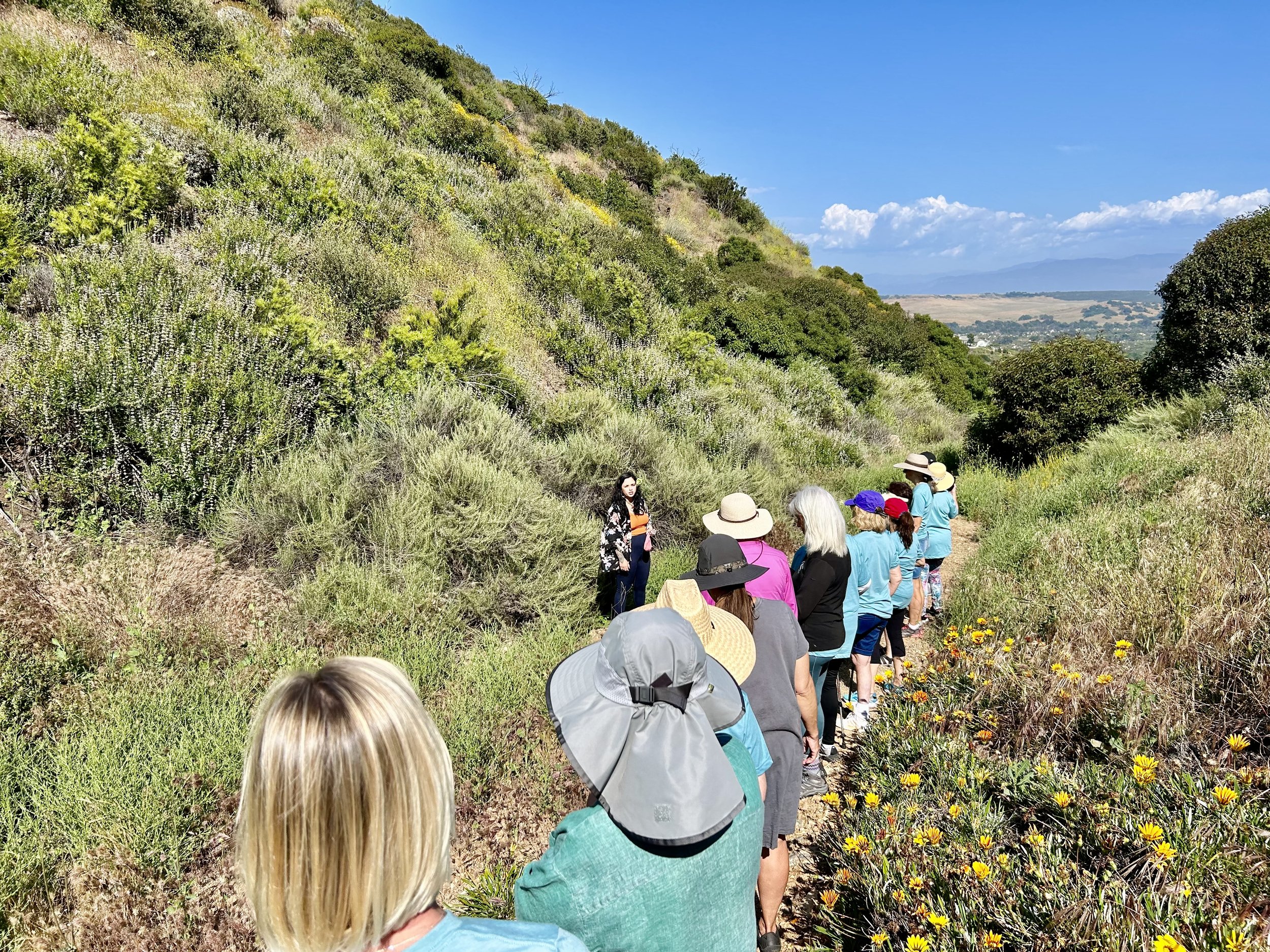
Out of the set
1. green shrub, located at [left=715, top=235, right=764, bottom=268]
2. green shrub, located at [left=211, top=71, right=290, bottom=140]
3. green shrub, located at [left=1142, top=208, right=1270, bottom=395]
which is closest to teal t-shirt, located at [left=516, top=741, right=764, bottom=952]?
green shrub, located at [left=211, top=71, right=290, bottom=140]

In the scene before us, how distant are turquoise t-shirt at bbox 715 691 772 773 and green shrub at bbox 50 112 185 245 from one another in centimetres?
705

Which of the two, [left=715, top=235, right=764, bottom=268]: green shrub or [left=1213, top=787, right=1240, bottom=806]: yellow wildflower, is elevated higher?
[left=715, top=235, right=764, bottom=268]: green shrub

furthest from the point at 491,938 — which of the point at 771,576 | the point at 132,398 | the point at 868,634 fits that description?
the point at 132,398

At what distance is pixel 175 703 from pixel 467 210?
10.9 meters

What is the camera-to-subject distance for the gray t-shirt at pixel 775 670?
2.68m

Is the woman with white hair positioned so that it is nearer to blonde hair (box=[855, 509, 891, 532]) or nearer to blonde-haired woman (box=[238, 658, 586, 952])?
blonde hair (box=[855, 509, 891, 532])

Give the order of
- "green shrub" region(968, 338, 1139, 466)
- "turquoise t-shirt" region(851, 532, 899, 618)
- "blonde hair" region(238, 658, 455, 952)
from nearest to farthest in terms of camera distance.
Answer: "blonde hair" region(238, 658, 455, 952), "turquoise t-shirt" region(851, 532, 899, 618), "green shrub" region(968, 338, 1139, 466)

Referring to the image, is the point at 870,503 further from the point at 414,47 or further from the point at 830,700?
the point at 414,47

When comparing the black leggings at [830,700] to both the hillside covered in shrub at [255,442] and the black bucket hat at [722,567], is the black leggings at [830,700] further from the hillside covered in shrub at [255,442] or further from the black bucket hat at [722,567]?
the hillside covered in shrub at [255,442]

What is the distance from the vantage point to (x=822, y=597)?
12.2 ft

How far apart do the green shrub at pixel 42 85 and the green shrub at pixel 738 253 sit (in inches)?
713

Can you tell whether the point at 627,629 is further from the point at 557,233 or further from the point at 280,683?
the point at 557,233

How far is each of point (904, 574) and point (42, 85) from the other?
1092 cm

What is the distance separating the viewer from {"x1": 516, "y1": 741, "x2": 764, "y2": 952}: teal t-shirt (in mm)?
1438
